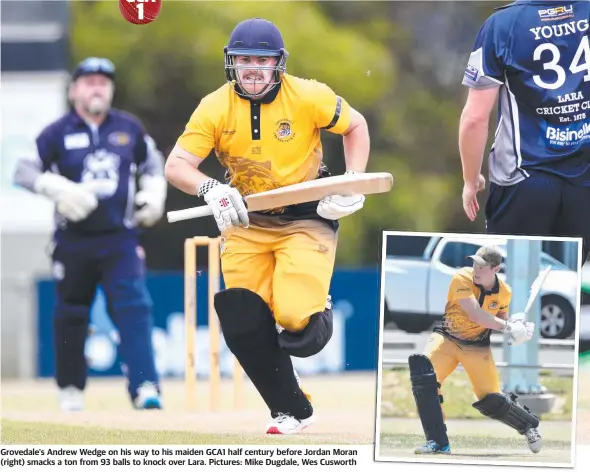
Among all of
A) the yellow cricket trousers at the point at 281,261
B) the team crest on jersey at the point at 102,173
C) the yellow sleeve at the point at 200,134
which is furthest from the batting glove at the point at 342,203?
the team crest on jersey at the point at 102,173

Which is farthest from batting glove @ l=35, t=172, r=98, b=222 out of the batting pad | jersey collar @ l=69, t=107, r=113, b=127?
the batting pad

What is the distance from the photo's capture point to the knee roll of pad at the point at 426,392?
4504 millimetres

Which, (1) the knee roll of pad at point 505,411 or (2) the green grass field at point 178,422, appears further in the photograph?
(2) the green grass field at point 178,422

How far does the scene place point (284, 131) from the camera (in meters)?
4.83

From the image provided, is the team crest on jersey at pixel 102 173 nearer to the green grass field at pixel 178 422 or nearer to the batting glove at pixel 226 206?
the green grass field at pixel 178 422

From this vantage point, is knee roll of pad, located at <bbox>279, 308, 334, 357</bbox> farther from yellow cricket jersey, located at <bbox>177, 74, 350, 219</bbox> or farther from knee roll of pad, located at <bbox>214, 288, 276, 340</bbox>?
yellow cricket jersey, located at <bbox>177, 74, 350, 219</bbox>

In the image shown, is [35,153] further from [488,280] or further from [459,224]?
[459,224]

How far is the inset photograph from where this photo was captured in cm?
447

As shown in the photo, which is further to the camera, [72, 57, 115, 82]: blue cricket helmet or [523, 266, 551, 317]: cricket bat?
[72, 57, 115, 82]: blue cricket helmet

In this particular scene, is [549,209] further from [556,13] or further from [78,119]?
[78,119]

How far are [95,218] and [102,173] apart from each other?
0.25 meters

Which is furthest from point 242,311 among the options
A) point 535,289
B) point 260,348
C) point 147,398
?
point 147,398

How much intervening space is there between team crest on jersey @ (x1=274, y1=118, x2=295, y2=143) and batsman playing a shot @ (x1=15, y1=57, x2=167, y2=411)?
7.21 ft

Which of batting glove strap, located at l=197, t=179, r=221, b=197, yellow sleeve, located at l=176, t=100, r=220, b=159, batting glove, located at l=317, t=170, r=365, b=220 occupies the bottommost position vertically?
batting glove, located at l=317, t=170, r=365, b=220
